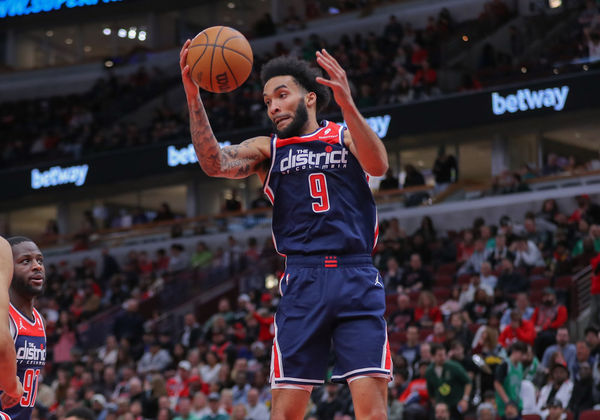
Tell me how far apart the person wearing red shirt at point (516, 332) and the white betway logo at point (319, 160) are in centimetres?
858

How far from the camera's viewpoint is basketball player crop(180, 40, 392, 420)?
515 cm

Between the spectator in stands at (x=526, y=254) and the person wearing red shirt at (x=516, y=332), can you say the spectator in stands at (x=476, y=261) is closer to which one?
the spectator in stands at (x=526, y=254)

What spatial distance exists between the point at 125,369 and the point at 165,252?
27.5 ft

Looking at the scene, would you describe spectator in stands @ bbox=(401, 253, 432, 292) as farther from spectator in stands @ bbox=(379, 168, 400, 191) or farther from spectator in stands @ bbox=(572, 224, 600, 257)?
spectator in stands @ bbox=(379, 168, 400, 191)

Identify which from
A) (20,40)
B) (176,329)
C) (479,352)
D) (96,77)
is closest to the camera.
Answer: (479,352)

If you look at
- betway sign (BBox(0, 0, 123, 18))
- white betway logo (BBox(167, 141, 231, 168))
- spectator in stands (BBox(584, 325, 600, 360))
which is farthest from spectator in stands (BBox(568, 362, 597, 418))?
betway sign (BBox(0, 0, 123, 18))

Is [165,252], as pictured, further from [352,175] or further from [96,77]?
[352,175]

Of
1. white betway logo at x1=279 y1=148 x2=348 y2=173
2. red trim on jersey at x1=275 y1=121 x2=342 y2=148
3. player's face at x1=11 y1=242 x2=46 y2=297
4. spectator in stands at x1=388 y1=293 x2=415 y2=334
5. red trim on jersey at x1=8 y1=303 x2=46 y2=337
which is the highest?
red trim on jersey at x1=275 y1=121 x2=342 y2=148

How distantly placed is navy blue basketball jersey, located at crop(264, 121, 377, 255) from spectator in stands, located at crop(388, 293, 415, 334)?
1007 centimetres

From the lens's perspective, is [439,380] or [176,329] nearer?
[439,380]

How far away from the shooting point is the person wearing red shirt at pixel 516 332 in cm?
1340

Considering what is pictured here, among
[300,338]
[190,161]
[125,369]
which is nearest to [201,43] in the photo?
[300,338]

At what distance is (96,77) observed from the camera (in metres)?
34.0

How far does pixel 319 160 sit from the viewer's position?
541cm
